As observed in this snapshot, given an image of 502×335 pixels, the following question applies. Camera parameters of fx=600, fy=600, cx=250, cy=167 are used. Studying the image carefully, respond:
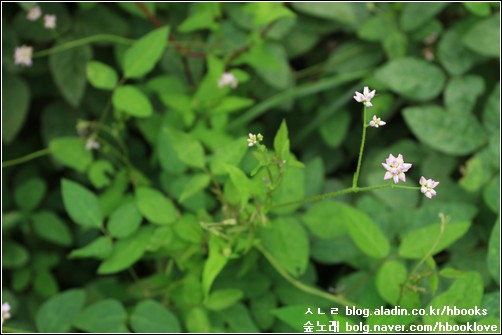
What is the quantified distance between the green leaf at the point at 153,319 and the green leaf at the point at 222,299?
3.2 inches

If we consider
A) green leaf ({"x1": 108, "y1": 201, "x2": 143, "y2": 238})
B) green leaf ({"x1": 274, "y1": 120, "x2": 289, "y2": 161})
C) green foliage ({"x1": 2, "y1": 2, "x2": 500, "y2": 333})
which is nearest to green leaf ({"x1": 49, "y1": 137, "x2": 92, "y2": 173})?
green foliage ({"x1": 2, "y1": 2, "x2": 500, "y2": 333})

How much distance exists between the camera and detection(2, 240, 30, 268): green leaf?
151cm

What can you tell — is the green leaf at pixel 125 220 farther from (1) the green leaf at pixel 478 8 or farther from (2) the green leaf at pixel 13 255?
(1) the green leaf at pixel 478 8

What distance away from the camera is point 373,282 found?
53.2 inches

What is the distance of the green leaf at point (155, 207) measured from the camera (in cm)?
127

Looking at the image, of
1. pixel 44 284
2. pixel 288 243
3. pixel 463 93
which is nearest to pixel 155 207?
pixel 288 243

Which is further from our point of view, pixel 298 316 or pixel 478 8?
pixel 478 8

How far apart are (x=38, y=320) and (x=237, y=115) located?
755 millimetres

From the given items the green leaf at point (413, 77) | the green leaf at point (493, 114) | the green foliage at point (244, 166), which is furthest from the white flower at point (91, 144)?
the green leaf at point (493, 114)

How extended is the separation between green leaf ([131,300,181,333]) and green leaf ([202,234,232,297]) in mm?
175

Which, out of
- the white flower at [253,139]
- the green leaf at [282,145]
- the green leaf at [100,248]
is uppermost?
the green leaf at [282,145]

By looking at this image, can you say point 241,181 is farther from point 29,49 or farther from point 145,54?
point 29,49

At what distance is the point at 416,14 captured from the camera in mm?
1601

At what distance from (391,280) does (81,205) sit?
68cm
